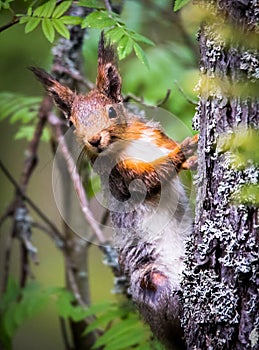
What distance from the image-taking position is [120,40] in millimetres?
2174

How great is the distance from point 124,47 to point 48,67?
1597mm

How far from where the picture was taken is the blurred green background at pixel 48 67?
3.45 metres

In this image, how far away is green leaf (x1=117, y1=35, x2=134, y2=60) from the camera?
2.13 metres

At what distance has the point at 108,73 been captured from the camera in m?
2.37

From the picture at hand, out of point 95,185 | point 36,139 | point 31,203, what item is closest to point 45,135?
point 36,139

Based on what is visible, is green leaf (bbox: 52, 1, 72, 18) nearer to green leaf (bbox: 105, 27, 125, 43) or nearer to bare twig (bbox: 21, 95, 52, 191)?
green leaf (bbox: 105, 27, 125, 43)

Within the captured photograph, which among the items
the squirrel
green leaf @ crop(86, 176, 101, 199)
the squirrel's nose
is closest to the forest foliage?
the squirrel

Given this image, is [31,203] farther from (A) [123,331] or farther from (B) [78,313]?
(A) [123,331]

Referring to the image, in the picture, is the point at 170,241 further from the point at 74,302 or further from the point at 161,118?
the point at 74,302

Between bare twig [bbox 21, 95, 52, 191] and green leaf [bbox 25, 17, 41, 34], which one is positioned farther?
bare twig [bbox 21, 95, 52, 191]

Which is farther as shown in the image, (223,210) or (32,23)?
(32,23)

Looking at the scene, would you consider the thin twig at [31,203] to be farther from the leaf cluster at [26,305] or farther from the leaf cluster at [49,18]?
the leaf cluster at [49,18]

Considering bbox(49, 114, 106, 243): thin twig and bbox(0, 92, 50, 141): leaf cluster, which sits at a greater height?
bbox(0, 92, 50, 141): leaf cluster

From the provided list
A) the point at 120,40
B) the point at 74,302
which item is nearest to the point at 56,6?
the point at 120,40
